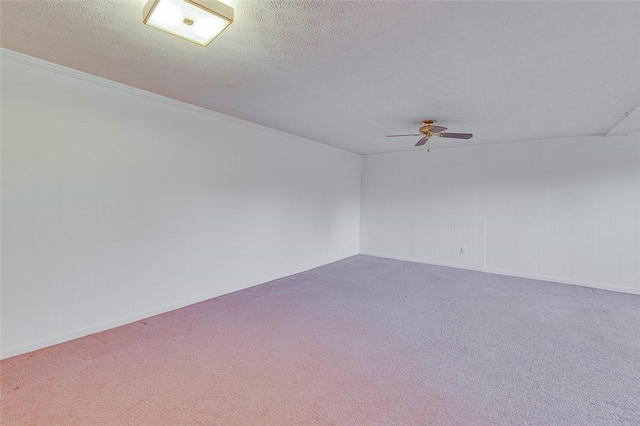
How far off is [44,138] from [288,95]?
7.32ft

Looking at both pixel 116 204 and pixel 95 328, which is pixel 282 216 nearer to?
pixel 116 204

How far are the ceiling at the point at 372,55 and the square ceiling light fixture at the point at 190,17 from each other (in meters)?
0.11

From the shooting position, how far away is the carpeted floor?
6.02 ft

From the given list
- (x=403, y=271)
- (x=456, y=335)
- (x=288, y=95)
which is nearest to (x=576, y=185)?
(x=403, y=271)

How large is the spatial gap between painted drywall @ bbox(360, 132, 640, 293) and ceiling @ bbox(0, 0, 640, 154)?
3.95 feet

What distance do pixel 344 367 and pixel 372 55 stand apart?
2449 mm

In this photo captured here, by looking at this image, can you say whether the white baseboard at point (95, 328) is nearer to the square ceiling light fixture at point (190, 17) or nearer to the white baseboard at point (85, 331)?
the white baseboard at point (85, 331)

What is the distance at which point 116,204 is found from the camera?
2988 mm

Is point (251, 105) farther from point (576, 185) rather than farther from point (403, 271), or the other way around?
point (576, 185)

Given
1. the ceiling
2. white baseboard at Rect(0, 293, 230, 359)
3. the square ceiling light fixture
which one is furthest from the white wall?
the square ceiling light fixture

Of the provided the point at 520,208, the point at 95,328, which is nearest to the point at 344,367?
the point at 95,328

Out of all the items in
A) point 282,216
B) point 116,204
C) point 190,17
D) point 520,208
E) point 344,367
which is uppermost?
point 190,17

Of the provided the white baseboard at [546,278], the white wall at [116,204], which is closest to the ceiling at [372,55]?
the white wall at [116,204]

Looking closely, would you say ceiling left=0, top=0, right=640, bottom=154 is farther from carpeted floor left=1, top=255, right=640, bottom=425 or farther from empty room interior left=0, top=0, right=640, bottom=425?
carpeted floor left=1, top=255, right=640, bottom=425
